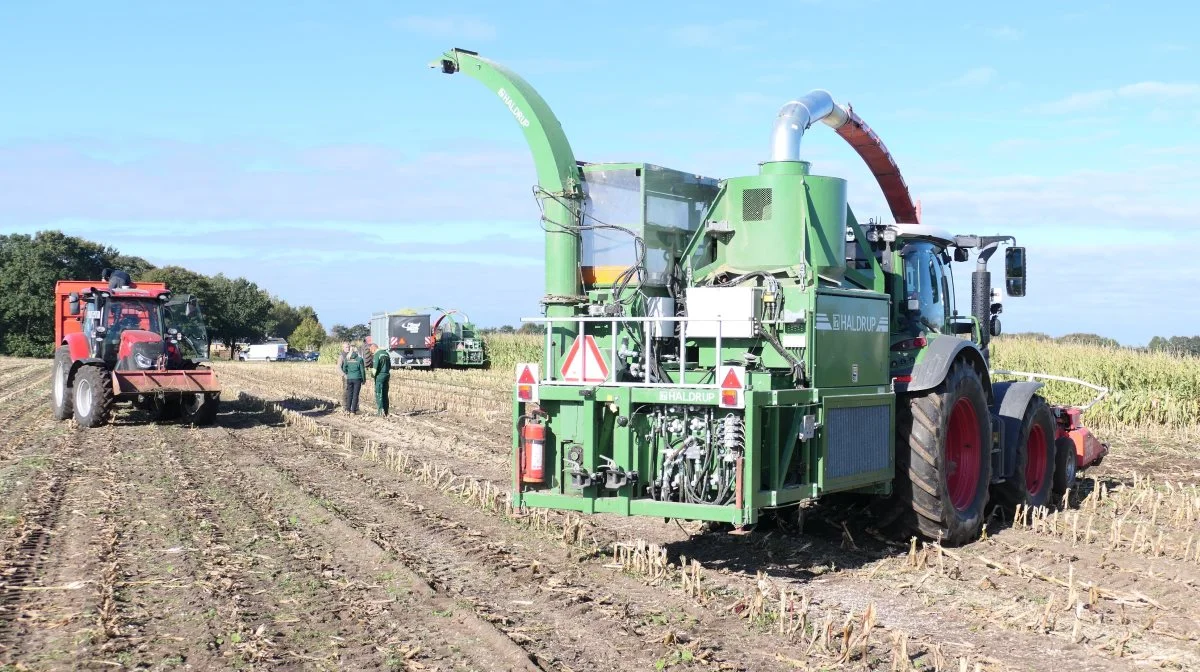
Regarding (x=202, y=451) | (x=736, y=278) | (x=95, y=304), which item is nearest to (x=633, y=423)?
(x=736, y=278)

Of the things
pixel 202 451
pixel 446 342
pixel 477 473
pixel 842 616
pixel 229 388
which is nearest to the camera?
pixel 842 616

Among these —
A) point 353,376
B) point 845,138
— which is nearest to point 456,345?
point 353,376

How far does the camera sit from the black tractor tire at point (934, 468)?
27.5ft

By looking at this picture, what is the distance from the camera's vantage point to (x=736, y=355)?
310 inches

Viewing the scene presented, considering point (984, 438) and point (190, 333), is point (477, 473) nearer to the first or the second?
point (984, 438)

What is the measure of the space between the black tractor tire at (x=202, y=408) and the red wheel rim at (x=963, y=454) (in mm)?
13041

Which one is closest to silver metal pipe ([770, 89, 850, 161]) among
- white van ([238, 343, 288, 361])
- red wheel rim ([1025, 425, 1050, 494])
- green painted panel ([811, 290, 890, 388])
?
green painted panel ([811, 290, 890, 388])

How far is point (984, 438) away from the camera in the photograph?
364 inches

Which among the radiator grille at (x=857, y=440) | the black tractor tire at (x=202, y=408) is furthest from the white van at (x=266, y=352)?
the radiator grille at (x=857, y=440)

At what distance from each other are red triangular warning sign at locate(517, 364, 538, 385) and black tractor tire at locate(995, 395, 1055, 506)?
482 centimetres

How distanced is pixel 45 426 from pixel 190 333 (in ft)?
9.07

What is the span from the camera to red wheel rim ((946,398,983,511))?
917 centimetres

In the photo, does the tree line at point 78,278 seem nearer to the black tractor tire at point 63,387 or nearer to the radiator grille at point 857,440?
the black tractor tire at point 63,387

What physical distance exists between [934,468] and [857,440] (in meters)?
0.92
